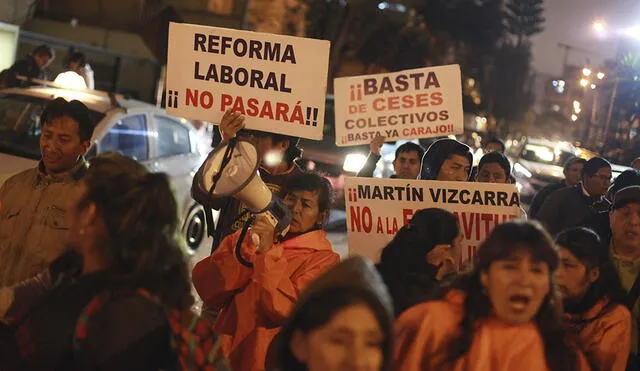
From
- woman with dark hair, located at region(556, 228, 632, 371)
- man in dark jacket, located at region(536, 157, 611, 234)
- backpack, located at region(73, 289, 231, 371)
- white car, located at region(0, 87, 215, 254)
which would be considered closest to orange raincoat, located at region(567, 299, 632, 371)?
woman with dark hair, located at region(556, 228, 632, 371)

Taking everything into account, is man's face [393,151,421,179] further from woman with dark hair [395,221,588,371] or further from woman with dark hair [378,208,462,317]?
woman with dark hair [395,221,588,371]

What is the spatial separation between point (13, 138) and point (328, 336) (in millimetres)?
7562

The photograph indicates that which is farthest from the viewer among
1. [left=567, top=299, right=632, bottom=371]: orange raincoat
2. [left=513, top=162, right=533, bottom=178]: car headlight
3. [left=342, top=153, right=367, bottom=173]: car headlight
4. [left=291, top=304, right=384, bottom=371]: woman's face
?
[left=513, top=162, right=533, bottom=178]: car headlight

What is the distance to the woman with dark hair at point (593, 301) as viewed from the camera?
3.57m

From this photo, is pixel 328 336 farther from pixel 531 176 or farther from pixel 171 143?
pixel 531 176

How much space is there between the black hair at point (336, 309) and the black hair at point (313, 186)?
2.16 meters

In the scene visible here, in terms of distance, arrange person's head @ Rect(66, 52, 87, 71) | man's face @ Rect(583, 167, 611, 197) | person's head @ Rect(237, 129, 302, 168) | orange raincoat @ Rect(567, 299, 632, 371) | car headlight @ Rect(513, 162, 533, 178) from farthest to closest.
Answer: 1. car headlight @ Rect(513, 162, 533, 178)
2. person's head @ Rect(66, 52, 87, 71)
3. man's face @ Rect(583, 167, 611, 197)
4. person's head @ Rect(237, 129, 302, 168)
5. orange raincoat @ Rect(567, 299, 632, 371)

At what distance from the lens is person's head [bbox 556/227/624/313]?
151 inches

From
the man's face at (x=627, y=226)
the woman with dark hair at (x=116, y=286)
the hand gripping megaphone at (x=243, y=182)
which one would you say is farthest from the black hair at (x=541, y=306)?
the man's face at (x=627, y=226)

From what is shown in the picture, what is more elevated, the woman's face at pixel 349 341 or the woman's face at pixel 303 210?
the woman's face at pixel 303 210

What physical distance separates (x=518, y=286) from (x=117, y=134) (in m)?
7.18

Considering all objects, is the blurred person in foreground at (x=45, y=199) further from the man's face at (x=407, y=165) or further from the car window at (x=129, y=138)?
the car window at (x=129, y=138)

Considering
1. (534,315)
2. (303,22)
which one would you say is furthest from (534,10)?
(534,315)

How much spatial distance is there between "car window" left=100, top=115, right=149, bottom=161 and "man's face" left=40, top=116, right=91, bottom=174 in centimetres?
499
